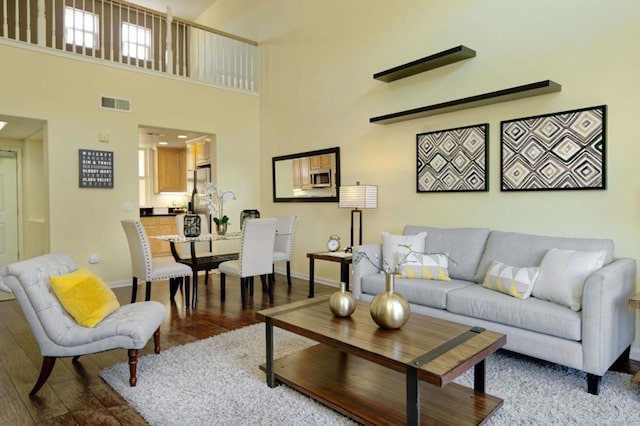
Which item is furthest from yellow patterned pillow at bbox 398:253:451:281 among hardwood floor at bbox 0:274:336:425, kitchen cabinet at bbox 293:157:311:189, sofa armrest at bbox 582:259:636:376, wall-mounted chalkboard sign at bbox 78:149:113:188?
wall-mounted chalkboard sign at bbox 78:149:113:188

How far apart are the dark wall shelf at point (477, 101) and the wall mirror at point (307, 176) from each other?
1.04 meters

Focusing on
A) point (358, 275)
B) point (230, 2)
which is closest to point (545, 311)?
point (358, 275)

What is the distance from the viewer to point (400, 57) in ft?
15.2

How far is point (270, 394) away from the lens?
2.44 m

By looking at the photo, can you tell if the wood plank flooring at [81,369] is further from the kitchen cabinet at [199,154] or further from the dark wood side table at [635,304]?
the kitchen cabinet at [199,154]

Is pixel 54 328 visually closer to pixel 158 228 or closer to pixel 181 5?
pixel 158 228

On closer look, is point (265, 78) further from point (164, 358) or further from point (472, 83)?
point (164, 358)

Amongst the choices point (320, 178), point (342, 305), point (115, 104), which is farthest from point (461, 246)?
point (115, 104)

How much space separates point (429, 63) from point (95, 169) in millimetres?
4327

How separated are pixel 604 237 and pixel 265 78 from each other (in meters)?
5.32

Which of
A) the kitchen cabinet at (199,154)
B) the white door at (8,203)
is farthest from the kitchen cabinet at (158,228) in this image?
the white door at (8,203)

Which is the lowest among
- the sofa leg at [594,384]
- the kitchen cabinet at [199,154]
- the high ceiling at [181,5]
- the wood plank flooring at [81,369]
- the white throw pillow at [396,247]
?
the wood plank flooring at [81,369]

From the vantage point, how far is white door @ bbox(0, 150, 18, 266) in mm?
6539

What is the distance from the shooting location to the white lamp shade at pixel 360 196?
14.9ft
